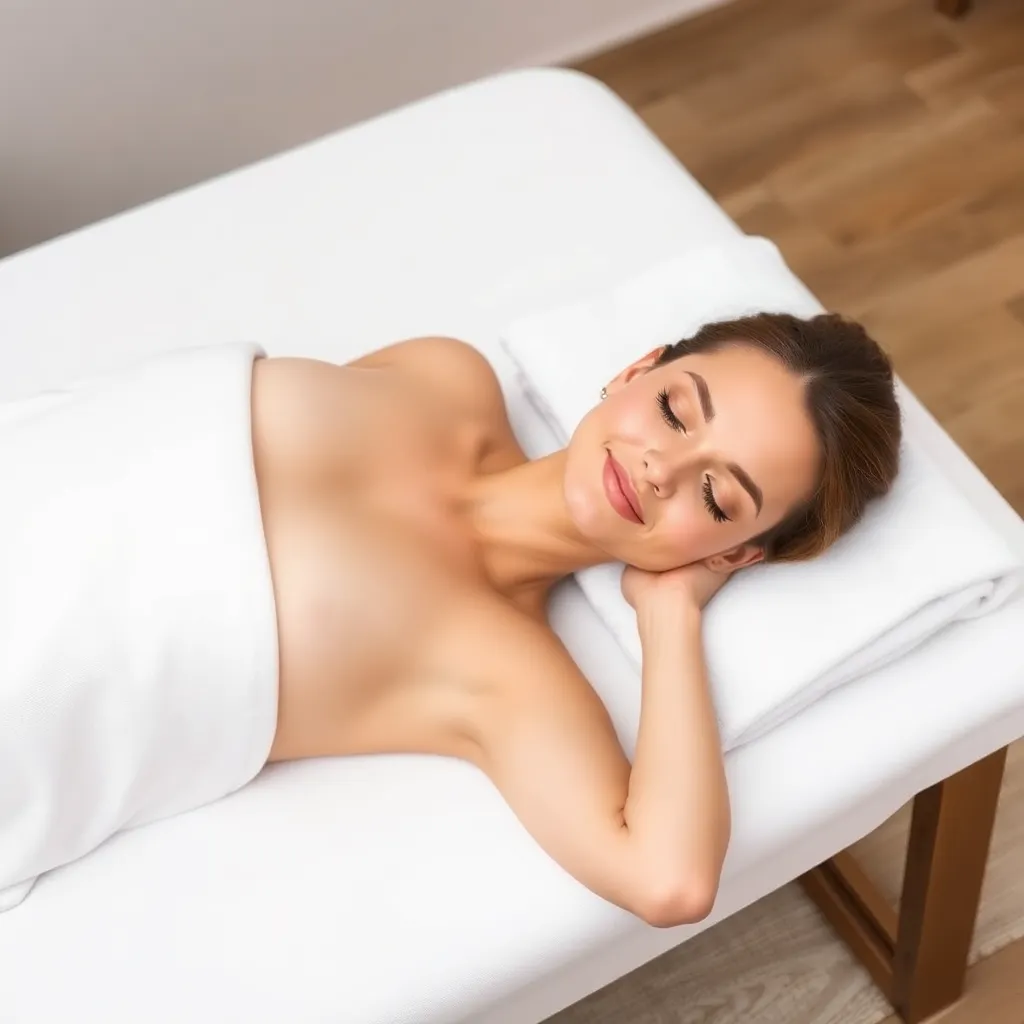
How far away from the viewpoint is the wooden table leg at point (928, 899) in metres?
1.22

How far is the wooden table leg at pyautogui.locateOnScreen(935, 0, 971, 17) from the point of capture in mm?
2463

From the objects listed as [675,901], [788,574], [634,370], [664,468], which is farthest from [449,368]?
[675,901]

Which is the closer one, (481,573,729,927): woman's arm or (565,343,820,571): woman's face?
(481,573,729,927): woman's arm

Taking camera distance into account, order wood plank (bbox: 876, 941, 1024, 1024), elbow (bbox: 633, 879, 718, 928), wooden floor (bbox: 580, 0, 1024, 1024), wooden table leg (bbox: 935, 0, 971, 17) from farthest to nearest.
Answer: wooden table leg (bbox: 935, 0, 971, 17), wooden floor (bbox: 580, 0, 1024, 1024), wood plank (bbox: 876, 941, 1024, 1024), elbow (bbox: 633, 879, 718, 928)

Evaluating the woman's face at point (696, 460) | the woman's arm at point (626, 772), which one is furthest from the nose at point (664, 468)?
the woman's arm at point (626, 772)

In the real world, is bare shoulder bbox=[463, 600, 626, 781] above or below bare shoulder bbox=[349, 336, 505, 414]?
below

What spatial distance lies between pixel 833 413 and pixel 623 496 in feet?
0.66

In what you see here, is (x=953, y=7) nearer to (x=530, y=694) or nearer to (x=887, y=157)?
(x=887, y=157)

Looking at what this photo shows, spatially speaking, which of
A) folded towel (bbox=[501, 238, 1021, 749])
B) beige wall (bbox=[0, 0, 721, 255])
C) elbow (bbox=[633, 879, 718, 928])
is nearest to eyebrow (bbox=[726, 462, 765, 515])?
folded towel (bbox=[501, 238, 1021, 749])

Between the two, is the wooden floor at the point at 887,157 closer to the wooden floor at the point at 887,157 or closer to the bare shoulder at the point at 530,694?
the wooden floor at the point at 887,157

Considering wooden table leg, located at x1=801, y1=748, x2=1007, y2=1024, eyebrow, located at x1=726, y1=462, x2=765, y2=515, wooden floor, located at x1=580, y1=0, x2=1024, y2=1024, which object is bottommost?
wooden table leg, located at x1=801, y1=748, x2=1007, y2=1024

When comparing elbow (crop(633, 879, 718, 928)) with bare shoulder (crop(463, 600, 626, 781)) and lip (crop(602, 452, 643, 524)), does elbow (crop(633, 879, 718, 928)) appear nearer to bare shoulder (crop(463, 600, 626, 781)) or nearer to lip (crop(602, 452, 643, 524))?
bare shoulder (crop(463, 600, 626, 781))

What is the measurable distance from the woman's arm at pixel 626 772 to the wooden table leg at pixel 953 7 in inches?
73.3

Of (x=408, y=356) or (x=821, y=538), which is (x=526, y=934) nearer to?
(x=821, y=538)
